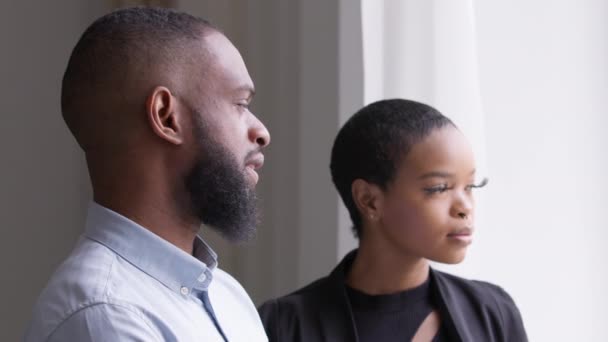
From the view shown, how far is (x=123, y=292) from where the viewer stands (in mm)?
988

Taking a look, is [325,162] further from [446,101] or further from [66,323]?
[66,323]

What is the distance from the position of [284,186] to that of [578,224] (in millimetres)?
721

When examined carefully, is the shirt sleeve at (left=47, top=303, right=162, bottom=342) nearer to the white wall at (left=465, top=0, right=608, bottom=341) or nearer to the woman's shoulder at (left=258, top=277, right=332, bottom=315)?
the woman's shoulder at (left=258, top=277, right=332, bottom=315)

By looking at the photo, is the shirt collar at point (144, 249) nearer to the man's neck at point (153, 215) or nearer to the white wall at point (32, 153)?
the man's neck at point (153, 215)

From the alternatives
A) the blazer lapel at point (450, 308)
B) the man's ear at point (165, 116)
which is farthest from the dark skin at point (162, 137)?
the blazer lapel at point (450, 308)

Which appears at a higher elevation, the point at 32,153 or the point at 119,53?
the point at 119,53

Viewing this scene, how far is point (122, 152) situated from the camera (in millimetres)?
1081

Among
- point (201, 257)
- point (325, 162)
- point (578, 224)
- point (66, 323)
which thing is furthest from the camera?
point (325, 162)

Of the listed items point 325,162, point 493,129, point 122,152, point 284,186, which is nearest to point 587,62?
point 493,129

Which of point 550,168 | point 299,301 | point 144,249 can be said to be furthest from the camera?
point 550,168

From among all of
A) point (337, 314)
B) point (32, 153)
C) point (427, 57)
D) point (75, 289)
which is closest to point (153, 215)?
point (75, 289)

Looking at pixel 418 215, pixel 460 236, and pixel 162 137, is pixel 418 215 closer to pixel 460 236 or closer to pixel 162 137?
pixel 460 236

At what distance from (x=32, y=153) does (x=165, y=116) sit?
148 centimetres

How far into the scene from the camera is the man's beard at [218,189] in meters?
1.10
